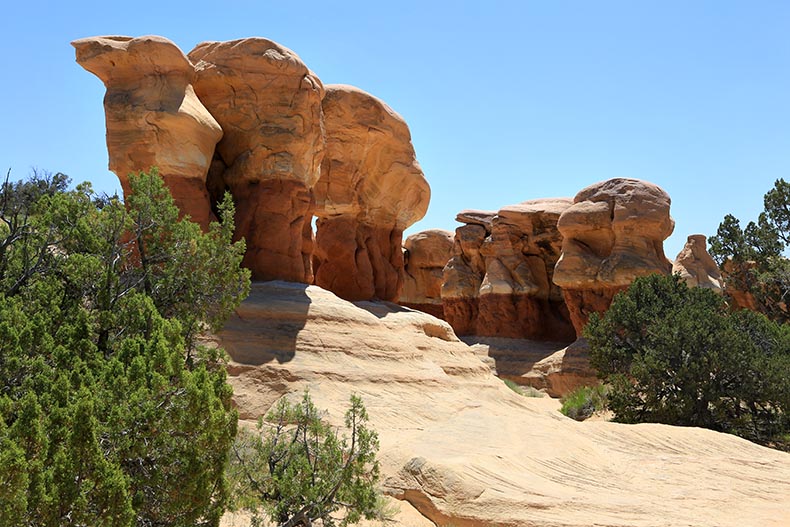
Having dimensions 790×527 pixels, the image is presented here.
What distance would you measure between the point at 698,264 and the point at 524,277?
27.0ft

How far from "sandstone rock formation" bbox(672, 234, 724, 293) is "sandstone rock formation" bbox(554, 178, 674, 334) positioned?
3.74 meters

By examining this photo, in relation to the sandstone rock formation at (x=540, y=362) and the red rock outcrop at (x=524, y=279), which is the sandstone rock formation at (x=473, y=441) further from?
the red rock outcrop at (x=524, y=279)

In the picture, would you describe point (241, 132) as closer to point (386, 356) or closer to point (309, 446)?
point (386, 356)

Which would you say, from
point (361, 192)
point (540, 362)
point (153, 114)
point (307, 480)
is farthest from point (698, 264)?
point (307, 480)

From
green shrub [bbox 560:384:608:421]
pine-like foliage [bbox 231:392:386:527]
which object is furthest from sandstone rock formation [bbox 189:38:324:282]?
green shrub [bbox 560:384:608:421]

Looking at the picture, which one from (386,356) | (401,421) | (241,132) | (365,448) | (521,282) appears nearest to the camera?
(365,448)

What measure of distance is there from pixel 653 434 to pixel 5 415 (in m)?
11.8

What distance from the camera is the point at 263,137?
17.4 meters

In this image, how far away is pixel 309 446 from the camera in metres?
9.21

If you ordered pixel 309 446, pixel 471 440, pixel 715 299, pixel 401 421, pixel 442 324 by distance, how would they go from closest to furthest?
pixel 309 446
pixel 471 440
pixel 401 421
pixel 442 324
pixel 715 299

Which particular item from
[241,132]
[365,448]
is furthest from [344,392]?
[241,132]

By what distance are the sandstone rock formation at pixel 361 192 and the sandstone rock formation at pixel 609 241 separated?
849cm

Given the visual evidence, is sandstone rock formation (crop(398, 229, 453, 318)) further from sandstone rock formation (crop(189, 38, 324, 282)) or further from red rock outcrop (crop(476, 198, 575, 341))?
sandstone rock formation (crop(189, 38, 324, 282))

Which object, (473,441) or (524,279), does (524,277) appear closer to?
(524,279)
